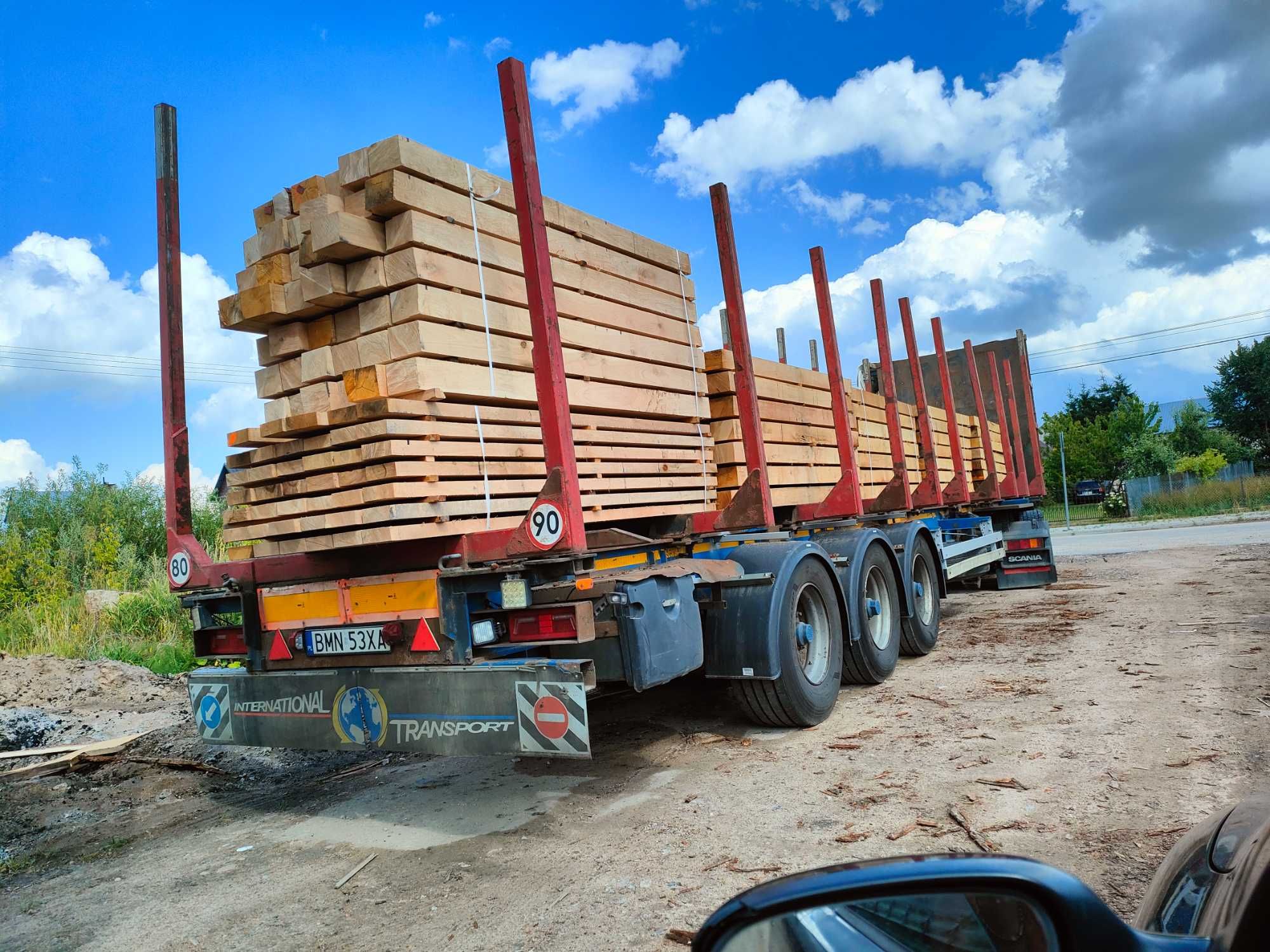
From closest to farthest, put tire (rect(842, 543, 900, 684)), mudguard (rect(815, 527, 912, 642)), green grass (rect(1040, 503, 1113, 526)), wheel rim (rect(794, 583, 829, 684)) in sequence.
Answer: wheel rim (rect(794, 583, 829, 684)), mudguard (rect(815, 527, 912, 642)), tire (rect(842, 543, 900, 684)), green grass (rect(1040, 503, 1113, 526))

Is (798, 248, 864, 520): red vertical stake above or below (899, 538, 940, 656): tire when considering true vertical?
above

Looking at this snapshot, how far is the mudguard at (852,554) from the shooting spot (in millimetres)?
6547

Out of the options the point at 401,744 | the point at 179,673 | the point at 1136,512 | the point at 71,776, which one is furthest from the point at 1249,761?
the point at 1136,512

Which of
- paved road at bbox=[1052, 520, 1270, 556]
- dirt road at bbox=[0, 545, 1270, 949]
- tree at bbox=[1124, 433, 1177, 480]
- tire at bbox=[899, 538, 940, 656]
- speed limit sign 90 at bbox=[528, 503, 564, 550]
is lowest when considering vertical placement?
dirt road at bbox=[0, 545, 1270, 949]

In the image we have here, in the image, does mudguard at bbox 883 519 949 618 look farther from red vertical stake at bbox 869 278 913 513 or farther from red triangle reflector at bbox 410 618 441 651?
red triangle reflector at bbox 410 618 441 651

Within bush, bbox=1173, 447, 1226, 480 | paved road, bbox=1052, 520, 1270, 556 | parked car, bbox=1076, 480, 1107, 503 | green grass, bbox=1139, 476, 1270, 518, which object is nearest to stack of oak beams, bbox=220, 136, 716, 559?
paved road, bbox=1052, 520, 1270, 556

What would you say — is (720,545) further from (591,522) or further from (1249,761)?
(1249,761)

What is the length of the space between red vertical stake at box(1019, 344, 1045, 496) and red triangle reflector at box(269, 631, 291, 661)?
1285cm

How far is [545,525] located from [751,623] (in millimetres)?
1770

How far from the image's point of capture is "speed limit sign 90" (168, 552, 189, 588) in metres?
5.09

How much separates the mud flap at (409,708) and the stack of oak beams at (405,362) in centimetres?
70

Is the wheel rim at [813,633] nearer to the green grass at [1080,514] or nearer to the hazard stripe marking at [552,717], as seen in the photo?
the hazard stripe marking at [552,717]

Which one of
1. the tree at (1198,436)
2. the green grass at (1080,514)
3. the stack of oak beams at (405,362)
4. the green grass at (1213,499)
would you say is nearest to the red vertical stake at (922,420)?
the stack of oak beams at (405,362)

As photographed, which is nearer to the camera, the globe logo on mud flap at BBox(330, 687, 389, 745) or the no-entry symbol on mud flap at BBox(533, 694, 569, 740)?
the no-entry symbol on mud flap at BBox(533, 694, 569, 740)
